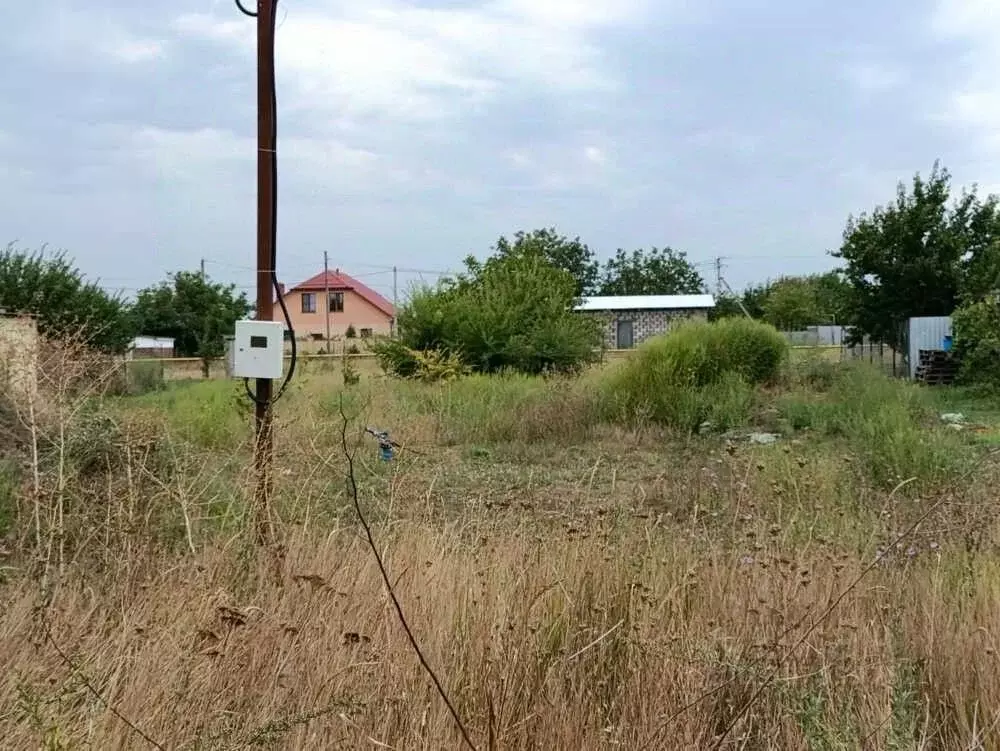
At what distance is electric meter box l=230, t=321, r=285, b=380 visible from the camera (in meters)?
3.73

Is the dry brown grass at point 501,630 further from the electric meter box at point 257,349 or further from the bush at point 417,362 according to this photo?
the bush at point 417,362

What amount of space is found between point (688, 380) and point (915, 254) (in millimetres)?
11952

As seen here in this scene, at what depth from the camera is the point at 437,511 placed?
5145 mm

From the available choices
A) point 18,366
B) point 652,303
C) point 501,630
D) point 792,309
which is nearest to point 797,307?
point 792,309

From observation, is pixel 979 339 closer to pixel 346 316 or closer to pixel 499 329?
pixel 499 329

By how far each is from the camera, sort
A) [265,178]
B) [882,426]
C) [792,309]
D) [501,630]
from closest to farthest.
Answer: [501,630] → [265,178] → [882,426] → [792,309]

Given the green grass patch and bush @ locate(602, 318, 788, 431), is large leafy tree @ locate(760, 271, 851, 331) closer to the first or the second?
bush @ locate(602, 318, 788, 431)

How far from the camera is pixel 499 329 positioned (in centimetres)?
1877

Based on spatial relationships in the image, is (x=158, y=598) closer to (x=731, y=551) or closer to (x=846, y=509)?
(x=731, y=551)

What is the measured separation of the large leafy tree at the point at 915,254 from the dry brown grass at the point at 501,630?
19.1m

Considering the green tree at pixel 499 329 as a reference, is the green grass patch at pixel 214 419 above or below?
below

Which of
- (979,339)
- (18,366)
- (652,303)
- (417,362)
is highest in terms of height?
(652,303)

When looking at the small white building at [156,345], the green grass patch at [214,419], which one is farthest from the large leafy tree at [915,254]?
the small white building at [156,345]

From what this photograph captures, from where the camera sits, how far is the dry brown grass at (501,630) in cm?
212
